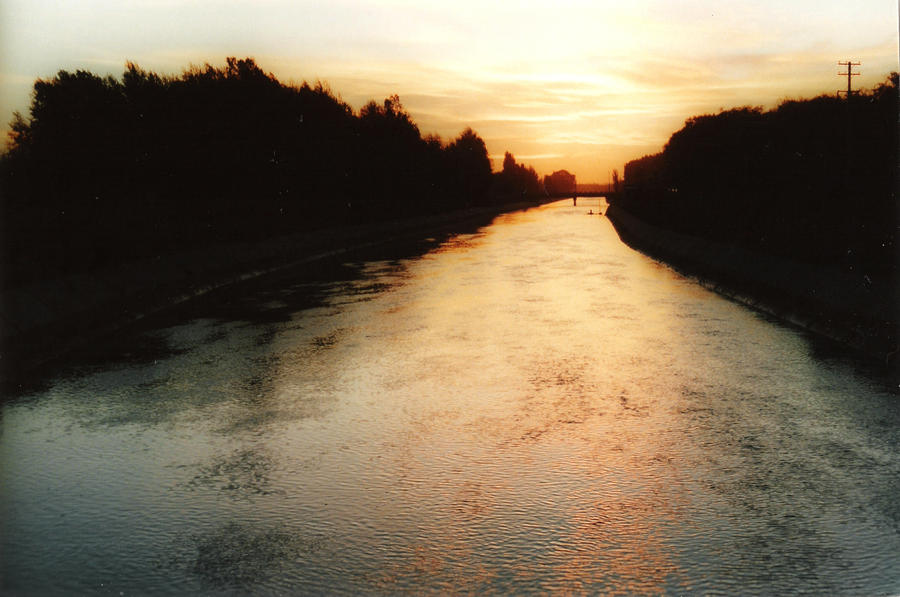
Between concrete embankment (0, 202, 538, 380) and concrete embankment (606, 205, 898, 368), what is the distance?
10.5 m

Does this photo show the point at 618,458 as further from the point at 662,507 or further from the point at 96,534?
the point at 96,534

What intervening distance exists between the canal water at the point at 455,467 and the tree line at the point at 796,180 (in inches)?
202

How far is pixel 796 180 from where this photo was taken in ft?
253

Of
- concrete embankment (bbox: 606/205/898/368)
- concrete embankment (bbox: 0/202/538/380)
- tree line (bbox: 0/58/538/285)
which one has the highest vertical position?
tree line (bbox: 0/58/538/285)

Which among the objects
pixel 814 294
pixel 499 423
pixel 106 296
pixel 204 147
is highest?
pixel 204 147

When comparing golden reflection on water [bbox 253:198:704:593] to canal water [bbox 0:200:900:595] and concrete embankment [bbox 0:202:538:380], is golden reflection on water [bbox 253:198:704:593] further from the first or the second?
concrete embankment [bbox 0:202:538:380]

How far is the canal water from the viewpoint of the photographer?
4.69m

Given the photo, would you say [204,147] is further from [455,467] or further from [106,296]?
[455,467]

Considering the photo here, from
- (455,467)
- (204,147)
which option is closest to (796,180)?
(204,147)

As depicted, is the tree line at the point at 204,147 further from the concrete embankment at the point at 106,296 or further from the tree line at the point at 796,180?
the tree line at the point at 796,180

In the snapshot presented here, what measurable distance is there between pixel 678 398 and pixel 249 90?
57894 millimetres

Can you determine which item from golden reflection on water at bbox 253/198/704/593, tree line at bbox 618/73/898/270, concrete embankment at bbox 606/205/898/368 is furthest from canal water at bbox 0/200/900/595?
tree line at bbox 618/73/898/270

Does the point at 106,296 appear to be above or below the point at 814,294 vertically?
above

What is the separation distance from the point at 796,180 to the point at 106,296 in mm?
71237
